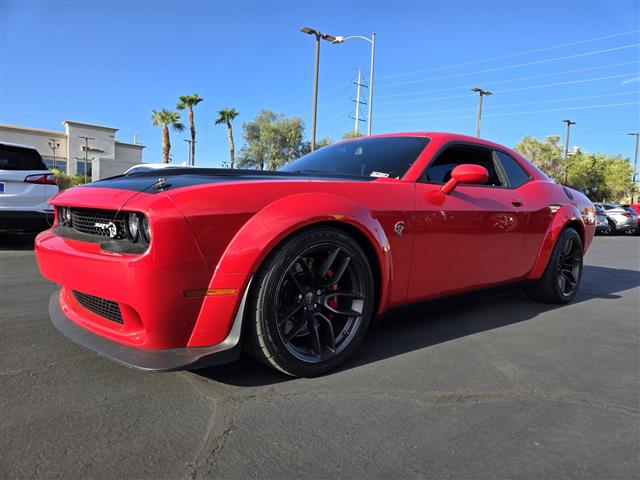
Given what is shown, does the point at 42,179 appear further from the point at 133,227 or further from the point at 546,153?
the point at 546,153

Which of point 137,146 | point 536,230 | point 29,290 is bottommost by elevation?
point 29,290

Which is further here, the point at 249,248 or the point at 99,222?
the point at 99,222

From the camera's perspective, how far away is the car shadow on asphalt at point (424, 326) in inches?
92.2

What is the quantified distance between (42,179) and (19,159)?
38cm

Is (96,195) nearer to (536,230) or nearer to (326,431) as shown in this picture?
(326,431)

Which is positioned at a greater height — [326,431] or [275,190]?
[275,190]

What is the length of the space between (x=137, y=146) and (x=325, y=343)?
156 ft

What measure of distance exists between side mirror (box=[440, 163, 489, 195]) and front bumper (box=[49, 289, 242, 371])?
161 cm

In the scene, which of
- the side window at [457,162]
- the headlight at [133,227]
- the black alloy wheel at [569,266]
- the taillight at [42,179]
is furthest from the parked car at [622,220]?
the headlight at [133,227]

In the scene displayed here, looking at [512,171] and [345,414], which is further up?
[512,171]

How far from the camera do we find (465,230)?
9.88ft

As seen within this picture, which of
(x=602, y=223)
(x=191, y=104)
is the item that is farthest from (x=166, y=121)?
(x=602, y=223)

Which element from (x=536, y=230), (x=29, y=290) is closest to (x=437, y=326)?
(x=536, y=230)

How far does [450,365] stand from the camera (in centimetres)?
260
